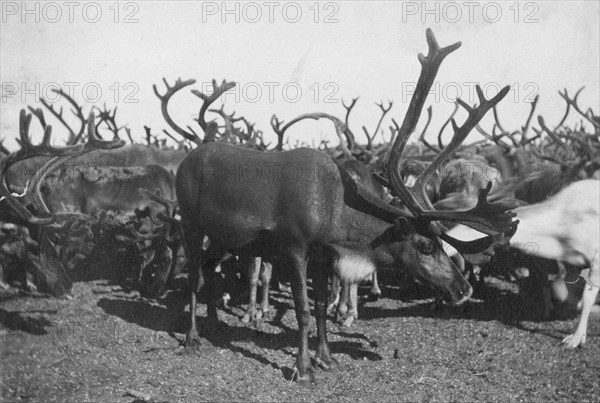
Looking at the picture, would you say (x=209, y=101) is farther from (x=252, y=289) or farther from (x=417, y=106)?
(x=417, y=106)

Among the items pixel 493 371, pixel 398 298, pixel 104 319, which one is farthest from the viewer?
pixel 398 298

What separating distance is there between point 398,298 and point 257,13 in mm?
4185

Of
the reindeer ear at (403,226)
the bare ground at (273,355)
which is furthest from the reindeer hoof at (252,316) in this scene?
the reindeer ear at (403,226)

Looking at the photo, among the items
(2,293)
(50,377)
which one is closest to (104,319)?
(2,293)

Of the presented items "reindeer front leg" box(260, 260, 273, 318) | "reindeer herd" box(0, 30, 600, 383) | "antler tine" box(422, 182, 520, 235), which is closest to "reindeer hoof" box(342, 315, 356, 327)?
"reindeer herd" box(0, 30, 600, 383)

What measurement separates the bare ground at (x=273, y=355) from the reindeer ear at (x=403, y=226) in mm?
1206

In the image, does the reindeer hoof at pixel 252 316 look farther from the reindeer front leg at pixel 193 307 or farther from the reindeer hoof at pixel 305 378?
the reindeer hoof at pixel 305 378

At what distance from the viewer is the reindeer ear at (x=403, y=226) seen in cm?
455

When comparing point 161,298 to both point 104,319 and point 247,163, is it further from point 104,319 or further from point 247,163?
point 247,163

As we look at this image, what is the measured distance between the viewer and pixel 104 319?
242 inches

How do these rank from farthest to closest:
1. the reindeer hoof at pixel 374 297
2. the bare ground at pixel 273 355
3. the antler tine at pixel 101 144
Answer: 1. the reindeer hoof at pixel 374 297
2. the antler tine at pixel 101 144
3. the bare ground at pixel 273 355

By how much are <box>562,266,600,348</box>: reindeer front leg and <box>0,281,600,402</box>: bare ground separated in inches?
5.3

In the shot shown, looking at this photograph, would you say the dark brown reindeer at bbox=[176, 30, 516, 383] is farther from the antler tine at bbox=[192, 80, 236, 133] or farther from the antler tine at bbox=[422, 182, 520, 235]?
the antler tine at bbox=[192, 80, 236, 133]

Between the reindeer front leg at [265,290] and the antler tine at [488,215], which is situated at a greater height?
the antler tine at [488,215]
